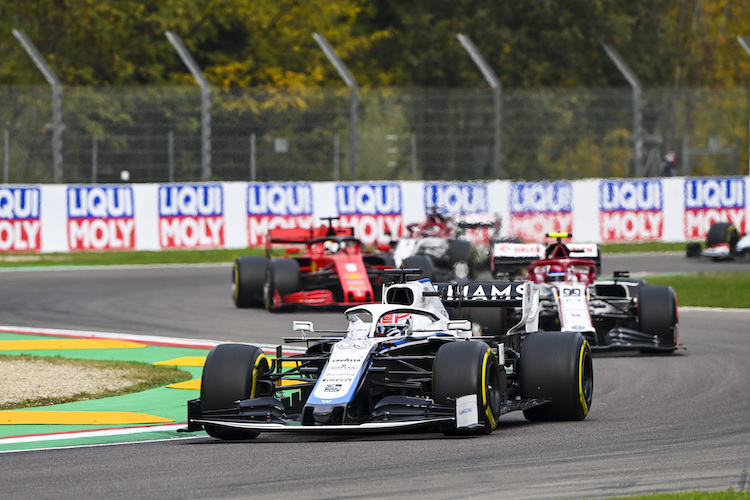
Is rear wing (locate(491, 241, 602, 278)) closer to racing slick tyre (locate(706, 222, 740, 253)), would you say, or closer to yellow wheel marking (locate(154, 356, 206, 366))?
yellow wheel marking (locate(154, 356, 206, 366))

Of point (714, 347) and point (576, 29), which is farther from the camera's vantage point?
point (576, 29)

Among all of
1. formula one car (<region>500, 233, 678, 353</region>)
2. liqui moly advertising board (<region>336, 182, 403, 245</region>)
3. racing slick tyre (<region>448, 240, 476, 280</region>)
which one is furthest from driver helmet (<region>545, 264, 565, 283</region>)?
liqui moly advertising board (<region>336, 182, 403, 245</region>)

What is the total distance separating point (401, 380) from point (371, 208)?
21028 mm

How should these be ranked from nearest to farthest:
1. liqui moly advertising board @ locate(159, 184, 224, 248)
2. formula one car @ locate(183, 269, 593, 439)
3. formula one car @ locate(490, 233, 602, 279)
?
1. formula one car @ locate(183, 269, 593, 439)
2. formula one car @ locate(490, 233, 602, 279)
3. liqui moly advertising board @ locate(159, 184, 224, 248)

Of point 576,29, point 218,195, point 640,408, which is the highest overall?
point 576,29

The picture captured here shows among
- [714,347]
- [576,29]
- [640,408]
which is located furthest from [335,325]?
[576,29]

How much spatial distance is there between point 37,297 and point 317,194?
9522mm

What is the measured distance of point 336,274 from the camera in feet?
68.8

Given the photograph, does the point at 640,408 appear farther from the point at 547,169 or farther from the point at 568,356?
the point at 547,169

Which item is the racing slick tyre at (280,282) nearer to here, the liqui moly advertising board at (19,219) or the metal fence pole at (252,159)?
the liqui moly advertising board at (19,219)

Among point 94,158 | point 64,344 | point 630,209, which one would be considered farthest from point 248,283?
point 630,209

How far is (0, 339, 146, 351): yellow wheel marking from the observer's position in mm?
17000

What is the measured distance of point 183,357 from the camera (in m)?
16.0

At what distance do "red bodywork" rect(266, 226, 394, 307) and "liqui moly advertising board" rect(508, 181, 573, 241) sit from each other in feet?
36.1
